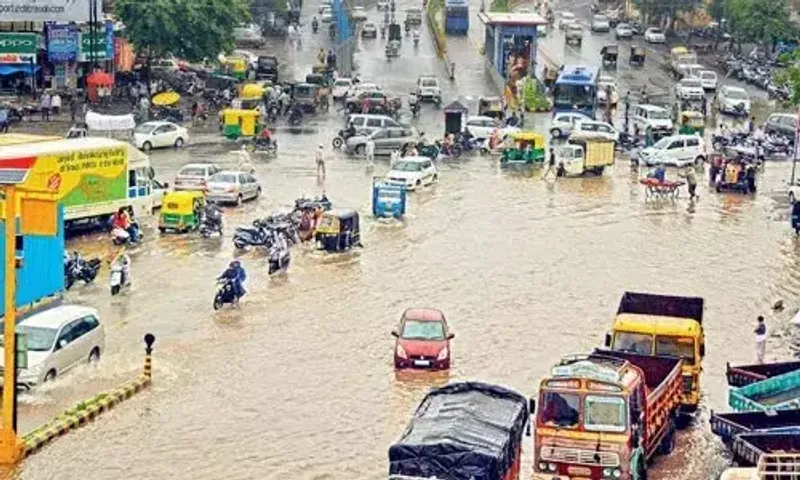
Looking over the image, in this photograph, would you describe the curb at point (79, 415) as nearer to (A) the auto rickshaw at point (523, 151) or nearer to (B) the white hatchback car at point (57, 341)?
(B) the white hatchback car at point (57, 341)

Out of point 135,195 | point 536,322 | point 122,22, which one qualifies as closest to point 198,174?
point 135,195

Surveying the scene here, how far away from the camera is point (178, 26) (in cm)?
6319

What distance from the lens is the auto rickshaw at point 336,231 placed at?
37.8 metres

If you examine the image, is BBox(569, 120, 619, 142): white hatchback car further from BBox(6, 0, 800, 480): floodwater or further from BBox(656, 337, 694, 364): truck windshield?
BBox(656, 337, 694, 364): truck windshield

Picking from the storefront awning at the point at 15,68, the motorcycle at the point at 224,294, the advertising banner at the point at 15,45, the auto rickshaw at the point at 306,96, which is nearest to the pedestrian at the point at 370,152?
the auto rickshaw at the point at 306,96

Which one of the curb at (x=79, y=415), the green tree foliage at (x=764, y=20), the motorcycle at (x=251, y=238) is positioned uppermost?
the green tree foliage at (x=764, y=20)

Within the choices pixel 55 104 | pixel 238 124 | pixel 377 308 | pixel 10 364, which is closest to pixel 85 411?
pixel 10 364

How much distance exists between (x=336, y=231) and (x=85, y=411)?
46.4ft

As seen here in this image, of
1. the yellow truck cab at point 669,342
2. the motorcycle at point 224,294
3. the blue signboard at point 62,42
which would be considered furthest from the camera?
the blue signboard at point 62,42

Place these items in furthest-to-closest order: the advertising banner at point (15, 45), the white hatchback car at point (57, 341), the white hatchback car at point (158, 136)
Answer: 1. the advertising banner at point (15, 45)
2. the white hatchback car at point (158, 136)
3. the white hatchback car at point (57, 341)

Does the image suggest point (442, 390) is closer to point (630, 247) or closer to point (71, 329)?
point (71, 329)

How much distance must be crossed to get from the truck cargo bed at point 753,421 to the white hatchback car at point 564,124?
117ft

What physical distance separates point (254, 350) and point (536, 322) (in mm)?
6050

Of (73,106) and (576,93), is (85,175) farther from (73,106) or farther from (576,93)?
(576,93)
